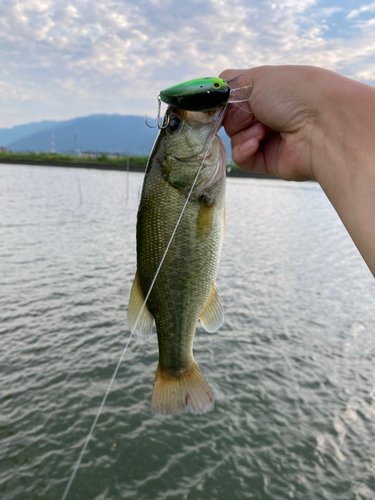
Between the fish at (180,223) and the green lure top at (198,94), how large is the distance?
0.27 meters

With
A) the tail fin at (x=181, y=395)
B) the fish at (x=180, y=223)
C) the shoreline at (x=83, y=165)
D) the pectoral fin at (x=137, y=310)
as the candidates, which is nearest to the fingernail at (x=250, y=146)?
the fish at (x=180, y=223)

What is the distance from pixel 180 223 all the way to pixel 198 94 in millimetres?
772

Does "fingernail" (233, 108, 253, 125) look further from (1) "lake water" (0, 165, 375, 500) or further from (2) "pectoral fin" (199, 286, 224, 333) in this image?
(1) "lake water" (0, 165, 375, 500)

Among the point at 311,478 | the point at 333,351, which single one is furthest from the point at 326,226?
the point at 311,478

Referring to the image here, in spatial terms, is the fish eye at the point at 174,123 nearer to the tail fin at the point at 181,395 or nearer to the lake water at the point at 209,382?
the tail fin at the point at 181,395

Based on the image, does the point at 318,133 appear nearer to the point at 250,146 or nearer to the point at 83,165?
the point at 250,146

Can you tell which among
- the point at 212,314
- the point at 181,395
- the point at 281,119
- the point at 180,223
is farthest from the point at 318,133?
the point at 181,395

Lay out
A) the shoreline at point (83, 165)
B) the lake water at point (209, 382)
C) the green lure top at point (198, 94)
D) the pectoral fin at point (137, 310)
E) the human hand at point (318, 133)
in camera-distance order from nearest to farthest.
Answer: the human hand at point (318, 133), the green lure top at point (198, 94), the pectoral fin at point (137, 310), the lake water at point (209, 382), the shoreline at point (83, 165)

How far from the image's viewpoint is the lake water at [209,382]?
4.96 meters

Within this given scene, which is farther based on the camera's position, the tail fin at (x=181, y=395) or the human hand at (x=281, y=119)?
the tail fin at (x=181, y=395)

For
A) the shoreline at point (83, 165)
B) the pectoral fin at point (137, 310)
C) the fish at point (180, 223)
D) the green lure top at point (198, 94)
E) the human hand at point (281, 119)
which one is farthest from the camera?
the shoreline at point (83, 165)

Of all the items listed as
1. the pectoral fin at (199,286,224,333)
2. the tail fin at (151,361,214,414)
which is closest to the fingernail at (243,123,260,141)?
the pectoral fin at (199,286,224,333)

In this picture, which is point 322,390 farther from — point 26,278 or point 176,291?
point 26,278

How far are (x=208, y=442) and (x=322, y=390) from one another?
9.73 ft
